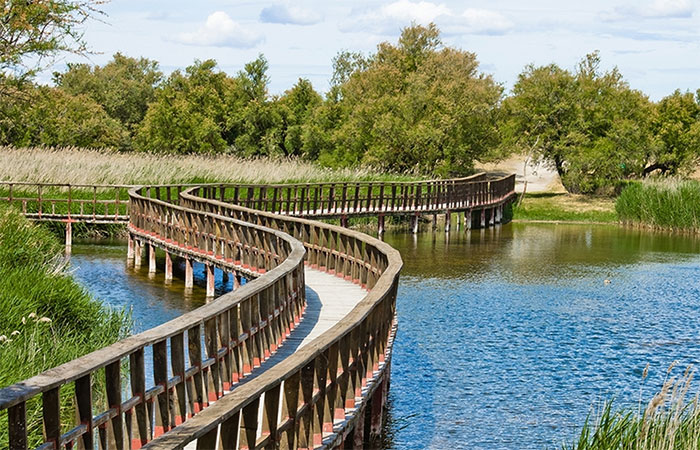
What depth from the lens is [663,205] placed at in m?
46.7

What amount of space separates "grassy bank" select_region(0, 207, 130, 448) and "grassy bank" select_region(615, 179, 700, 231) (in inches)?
1243

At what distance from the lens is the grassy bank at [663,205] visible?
149 feet

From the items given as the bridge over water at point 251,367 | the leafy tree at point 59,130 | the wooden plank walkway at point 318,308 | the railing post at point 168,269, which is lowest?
the railing post at point 168,269

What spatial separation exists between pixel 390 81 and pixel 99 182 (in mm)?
38949

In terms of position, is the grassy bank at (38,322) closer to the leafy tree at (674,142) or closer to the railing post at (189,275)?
the railing post at (189,275)

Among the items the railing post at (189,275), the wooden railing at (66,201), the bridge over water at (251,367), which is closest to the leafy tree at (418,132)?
the wooden railing at (66,201)

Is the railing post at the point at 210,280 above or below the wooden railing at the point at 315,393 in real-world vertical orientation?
below

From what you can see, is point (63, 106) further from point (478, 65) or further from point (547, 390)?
point (478, 65)

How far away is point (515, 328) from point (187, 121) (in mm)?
41026

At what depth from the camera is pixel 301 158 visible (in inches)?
2356

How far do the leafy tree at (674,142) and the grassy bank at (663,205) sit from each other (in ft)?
23.7

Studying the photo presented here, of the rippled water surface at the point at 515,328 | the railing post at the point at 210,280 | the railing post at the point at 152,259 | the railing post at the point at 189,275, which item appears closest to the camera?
the rippled water surface at the point at 515,328

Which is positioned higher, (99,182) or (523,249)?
(99,182)

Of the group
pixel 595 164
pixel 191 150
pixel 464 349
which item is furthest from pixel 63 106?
pixel 464 349
